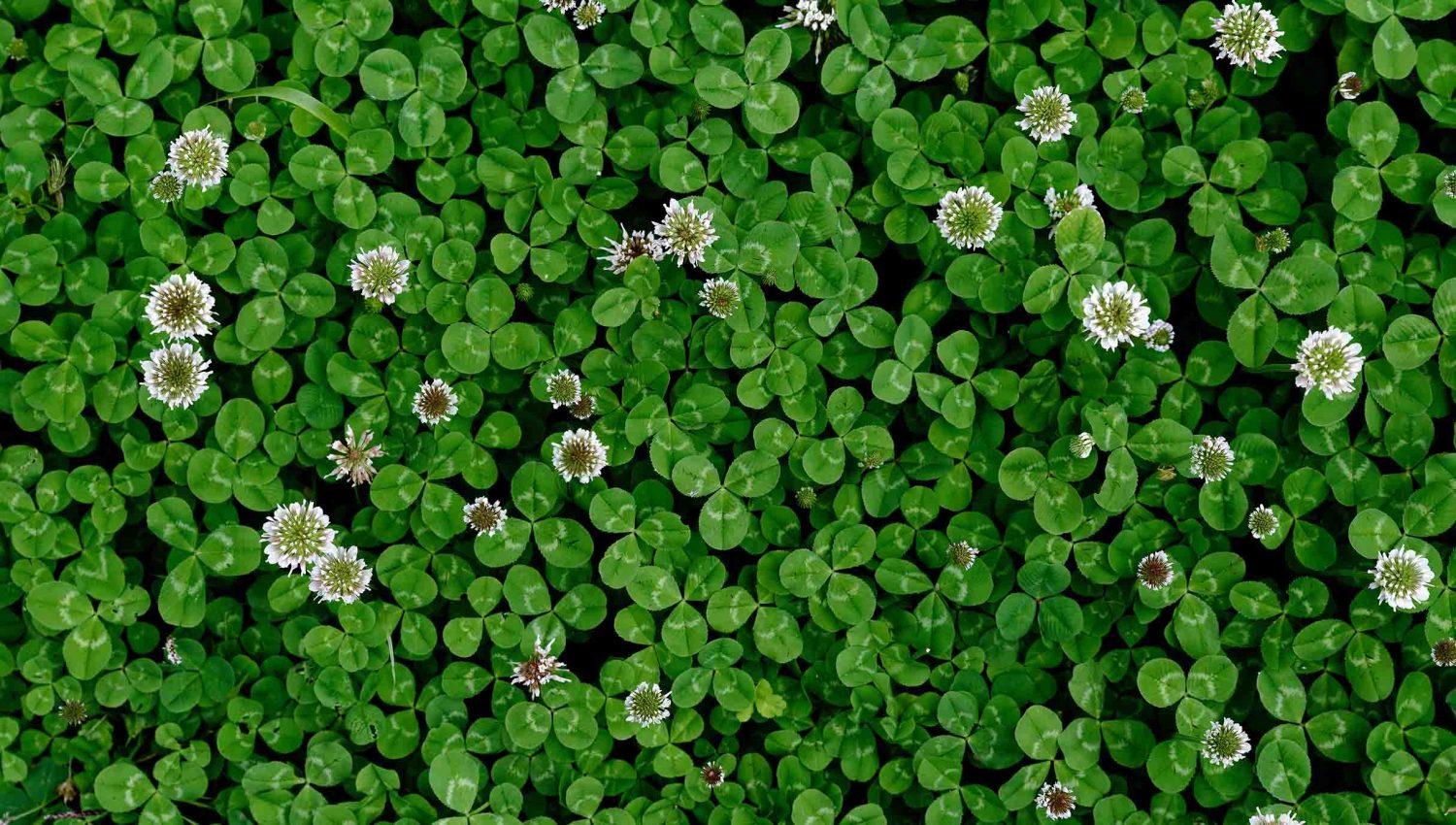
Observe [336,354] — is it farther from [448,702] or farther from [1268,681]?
[1268,681]

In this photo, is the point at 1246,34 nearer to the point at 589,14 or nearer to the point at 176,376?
the point at 589,14

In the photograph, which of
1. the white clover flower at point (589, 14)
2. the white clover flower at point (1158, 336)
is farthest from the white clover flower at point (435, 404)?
the white clover flower at point (1158, 336)

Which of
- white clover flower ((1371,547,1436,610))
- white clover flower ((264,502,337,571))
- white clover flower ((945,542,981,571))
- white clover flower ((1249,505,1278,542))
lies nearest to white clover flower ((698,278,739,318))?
white clover flower ((945,542,981,571))

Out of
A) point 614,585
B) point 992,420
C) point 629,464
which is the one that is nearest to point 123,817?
point 614,585

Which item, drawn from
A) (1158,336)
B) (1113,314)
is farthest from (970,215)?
(1158,336)

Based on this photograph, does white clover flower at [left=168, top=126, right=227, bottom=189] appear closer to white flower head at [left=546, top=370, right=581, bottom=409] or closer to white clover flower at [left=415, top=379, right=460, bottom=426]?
white clover flower at [left=415, top=379, right=460, bottom=426]

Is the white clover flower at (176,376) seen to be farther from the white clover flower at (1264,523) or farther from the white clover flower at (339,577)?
the white clover flower at (1264,523)
